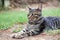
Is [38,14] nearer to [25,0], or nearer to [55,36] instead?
[55,36]

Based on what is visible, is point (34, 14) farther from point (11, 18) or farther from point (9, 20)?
point (11, 18)

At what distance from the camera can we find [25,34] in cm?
677

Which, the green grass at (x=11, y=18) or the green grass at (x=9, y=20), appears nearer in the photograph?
the green grass at (x=9, y=20)

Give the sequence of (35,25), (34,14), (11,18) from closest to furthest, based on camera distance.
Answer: (34,14) → (35,25) → (11,18)

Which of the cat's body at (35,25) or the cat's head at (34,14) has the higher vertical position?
the cat's head at (34,14)

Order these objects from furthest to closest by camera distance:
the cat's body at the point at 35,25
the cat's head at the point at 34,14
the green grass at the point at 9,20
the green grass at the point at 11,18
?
the green grass at the point at 11,18 < the green grass at the point at 9,20 < the cat's head at the point at 34,14 < the cat's body at the point at 35,25

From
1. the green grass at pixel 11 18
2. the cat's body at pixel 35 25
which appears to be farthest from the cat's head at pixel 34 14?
the green grass at pixel 11 18

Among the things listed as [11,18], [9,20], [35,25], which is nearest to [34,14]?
[35,25]

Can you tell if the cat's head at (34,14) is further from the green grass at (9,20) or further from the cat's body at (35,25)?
the green grass at (9,20)

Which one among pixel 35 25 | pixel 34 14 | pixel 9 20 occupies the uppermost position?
pixel 34 14

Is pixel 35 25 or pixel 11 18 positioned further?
pixel 11 18

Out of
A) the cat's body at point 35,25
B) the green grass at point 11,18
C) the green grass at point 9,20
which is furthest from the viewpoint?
the green grass at point 11,18

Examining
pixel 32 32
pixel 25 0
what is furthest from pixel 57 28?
pixel 25 0

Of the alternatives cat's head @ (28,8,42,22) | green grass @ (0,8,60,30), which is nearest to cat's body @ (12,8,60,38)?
cat's head @ (28,8,42,22)
